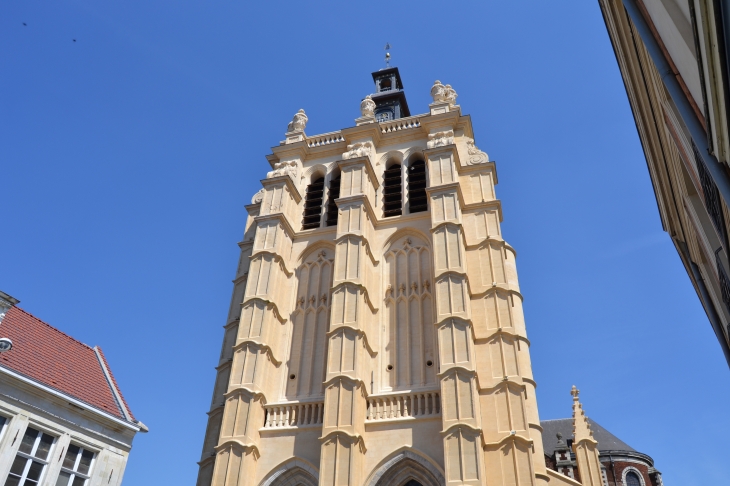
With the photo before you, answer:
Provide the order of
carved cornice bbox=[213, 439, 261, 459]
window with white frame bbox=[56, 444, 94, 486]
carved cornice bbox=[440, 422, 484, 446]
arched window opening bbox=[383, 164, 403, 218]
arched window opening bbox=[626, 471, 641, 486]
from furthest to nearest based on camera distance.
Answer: arched window opening bbox=[626, 471, 641, 486] < arched window opening bbox=[383, 164, 403, 218] < carved cornice bbox=[213, 439, 261, 459] < carved cornice bbox=[440, 422, 484, 446] < window with white frame bbox=[56, 444, 94, 486]

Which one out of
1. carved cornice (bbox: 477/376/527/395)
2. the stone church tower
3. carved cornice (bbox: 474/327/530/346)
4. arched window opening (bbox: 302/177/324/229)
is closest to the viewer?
the stone church tower

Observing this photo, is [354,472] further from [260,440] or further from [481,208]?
[481,208]

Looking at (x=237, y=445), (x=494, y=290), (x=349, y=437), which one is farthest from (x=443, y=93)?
(x=237, y=445)

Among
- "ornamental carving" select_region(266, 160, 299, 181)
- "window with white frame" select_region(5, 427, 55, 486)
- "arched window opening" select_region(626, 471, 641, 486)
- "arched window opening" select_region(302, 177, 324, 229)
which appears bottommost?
"window with white frame" select_region(5, 427, 55, 486)

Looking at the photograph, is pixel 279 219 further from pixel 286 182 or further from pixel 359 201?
pixel 359 201

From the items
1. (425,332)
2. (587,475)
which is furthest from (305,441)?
(587,475)

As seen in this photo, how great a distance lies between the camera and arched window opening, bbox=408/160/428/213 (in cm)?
2423

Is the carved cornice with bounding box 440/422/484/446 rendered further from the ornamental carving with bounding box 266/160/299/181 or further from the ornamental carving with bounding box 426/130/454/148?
the ornamental carving with bounding box 266/160/299/181

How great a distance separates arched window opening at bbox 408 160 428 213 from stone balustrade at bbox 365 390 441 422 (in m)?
8.36

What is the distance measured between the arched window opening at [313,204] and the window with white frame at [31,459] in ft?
46.0

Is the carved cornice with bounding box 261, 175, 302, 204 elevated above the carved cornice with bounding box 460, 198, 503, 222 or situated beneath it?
elevated above

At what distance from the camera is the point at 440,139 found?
83.3 ft

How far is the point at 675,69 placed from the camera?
637 centimetres

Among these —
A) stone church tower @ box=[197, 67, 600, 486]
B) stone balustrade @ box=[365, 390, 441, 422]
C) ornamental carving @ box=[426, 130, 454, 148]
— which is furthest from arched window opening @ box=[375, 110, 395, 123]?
stone balustrade @ box=[365, 390, 441, 422]
